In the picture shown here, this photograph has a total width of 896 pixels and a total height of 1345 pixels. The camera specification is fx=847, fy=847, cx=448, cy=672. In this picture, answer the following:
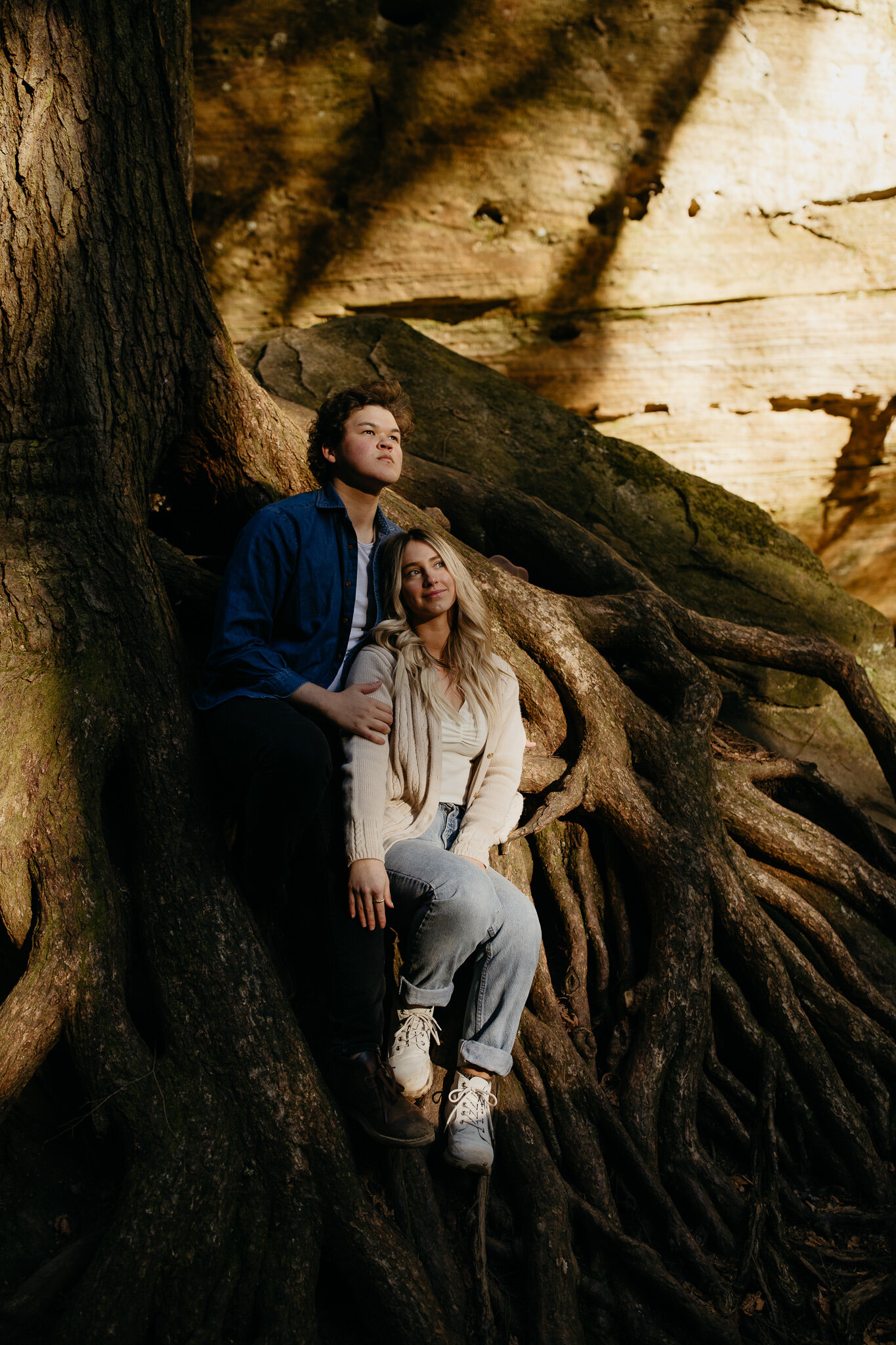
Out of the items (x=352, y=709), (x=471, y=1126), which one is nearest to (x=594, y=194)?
(x=352, y=709)

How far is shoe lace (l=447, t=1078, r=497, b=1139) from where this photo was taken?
2.53m

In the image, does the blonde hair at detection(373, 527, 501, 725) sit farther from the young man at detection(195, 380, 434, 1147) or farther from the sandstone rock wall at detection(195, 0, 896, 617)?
the sandstone rock wall at detection(195, 0, 896, 617)

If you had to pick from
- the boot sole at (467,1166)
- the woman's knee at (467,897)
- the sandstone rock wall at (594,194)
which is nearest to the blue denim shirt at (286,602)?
the woman's knee at (467,897)

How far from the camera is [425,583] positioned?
2932 millimetres

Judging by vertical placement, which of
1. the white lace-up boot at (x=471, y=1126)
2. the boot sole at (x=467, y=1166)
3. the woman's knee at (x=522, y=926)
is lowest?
the boot sole at (x=467, y=1166)

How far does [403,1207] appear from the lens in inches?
93.7

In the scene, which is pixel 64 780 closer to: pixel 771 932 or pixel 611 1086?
pixel 611 1086

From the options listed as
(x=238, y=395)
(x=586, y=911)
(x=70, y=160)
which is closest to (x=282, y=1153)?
(x=586, y=911)

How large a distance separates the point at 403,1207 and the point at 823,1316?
1339mm

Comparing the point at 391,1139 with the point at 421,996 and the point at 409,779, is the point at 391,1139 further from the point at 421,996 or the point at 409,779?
the point at 409,779

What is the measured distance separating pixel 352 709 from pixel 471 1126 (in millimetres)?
1292

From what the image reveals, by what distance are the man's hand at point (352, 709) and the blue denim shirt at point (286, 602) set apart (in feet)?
0.17

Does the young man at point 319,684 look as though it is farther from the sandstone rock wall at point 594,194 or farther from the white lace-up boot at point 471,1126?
the sandstone rock wall at point 594,194

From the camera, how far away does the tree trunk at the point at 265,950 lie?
220cm
